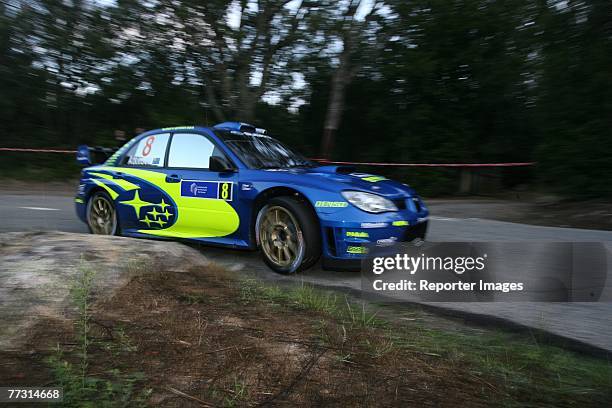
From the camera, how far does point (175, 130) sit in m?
6.70

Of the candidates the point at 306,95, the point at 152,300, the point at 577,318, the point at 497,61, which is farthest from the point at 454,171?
the point at 152,300

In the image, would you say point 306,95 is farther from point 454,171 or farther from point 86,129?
point 86,129

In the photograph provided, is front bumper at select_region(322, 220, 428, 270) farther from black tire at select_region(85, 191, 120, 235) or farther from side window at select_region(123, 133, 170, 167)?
black tire at select_region(85, 191, 120, 235)

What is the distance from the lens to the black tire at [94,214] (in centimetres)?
693

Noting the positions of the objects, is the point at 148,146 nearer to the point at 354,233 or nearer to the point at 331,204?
the point at 331,204

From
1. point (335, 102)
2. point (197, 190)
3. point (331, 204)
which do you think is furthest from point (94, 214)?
point (335, 102)

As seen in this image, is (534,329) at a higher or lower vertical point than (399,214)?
lower

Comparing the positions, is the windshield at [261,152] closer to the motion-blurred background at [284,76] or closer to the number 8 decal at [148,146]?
the number 8 decal at [148,146]

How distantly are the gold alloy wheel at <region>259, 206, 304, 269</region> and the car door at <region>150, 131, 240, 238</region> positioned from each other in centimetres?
38

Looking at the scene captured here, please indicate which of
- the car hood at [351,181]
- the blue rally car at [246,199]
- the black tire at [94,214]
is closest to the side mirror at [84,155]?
the blue rally car at [246,199]

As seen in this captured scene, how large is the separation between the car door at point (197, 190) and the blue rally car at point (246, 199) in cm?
1

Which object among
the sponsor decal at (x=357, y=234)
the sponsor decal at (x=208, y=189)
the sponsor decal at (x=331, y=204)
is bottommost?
the sponsor decal at (x=357, y=234)

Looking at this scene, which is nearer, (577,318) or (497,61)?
(577,318)

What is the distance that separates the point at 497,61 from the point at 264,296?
15.2 meters
